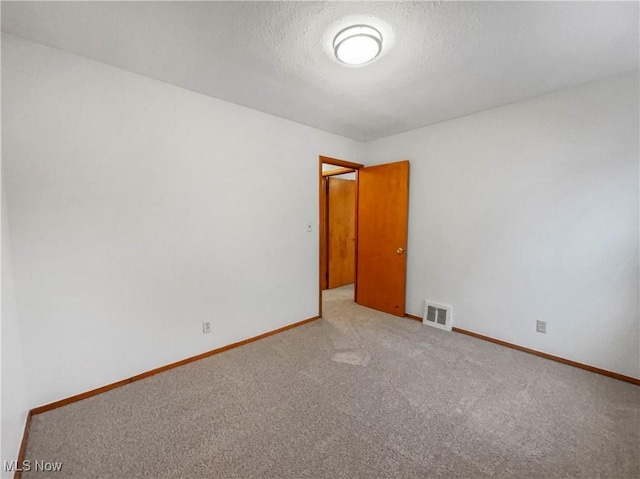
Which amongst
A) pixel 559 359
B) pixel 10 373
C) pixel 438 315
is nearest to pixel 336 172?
pixel 438 315

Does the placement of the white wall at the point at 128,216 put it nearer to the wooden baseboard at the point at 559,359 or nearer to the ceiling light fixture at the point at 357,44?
the ceiling light fixture at the point at 357,44

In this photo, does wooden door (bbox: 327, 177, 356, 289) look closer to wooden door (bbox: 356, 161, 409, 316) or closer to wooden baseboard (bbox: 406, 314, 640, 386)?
→ wooden door (bbox: 356, 161, 409, 316)

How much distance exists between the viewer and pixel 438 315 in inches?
129

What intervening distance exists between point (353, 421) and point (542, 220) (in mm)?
2432

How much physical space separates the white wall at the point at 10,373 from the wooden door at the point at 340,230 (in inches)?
152

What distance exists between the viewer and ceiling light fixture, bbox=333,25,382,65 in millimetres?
1632

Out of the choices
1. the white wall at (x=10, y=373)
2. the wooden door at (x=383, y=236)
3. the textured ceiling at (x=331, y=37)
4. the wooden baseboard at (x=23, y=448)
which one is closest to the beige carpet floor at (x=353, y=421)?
the wooden baseboard at (x=23, y=448)

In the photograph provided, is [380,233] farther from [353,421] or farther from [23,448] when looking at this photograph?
[23,448]

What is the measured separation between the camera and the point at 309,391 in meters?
2.05

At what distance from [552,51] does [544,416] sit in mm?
2442

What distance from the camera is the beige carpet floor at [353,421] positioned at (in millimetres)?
1432

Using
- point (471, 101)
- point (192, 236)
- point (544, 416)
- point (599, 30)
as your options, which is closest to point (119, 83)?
point (192, 236)

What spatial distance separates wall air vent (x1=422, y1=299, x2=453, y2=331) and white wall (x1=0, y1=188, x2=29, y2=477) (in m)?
3.48

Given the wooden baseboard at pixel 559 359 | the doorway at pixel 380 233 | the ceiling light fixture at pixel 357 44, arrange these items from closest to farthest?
the ceiling light fixture at pixel 357 44, the wooden baseboard at pixel 559 359, the doorway at pixel 380 233
